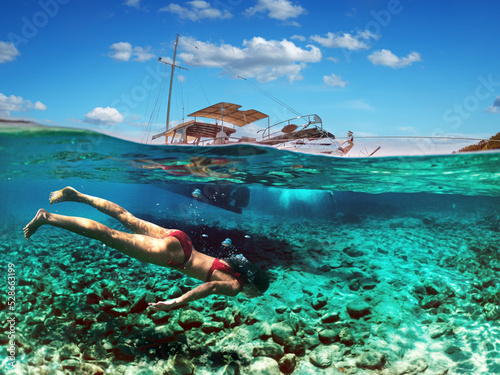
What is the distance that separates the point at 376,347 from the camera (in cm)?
519

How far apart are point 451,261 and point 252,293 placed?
5560 mm

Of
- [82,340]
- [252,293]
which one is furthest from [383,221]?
[82,340]

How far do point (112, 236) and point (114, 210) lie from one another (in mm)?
658

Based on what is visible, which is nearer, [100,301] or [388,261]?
[100,301]

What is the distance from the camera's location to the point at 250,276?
486cm

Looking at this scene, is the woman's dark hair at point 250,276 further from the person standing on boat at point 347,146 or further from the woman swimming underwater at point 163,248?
the person standing on boat at point 347,146

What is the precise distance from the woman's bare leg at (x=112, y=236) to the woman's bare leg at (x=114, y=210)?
22cm

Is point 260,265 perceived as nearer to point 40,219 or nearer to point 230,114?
point 40,219

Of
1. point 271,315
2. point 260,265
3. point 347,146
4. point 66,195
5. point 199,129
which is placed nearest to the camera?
point 66,195

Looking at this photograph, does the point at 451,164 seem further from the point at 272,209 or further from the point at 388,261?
the point at 272,209

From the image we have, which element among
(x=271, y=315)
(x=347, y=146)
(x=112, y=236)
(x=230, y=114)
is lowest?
(x=271, y=315)

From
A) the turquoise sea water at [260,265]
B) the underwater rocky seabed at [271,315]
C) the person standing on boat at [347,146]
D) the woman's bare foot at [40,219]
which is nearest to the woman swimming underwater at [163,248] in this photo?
the woman's bare foot at [40,219]

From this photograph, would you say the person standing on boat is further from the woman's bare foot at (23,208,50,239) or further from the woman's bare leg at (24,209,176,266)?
the woman's bare foot at (23,208,50,239)

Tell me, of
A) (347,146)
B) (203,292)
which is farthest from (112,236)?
(347,146)
